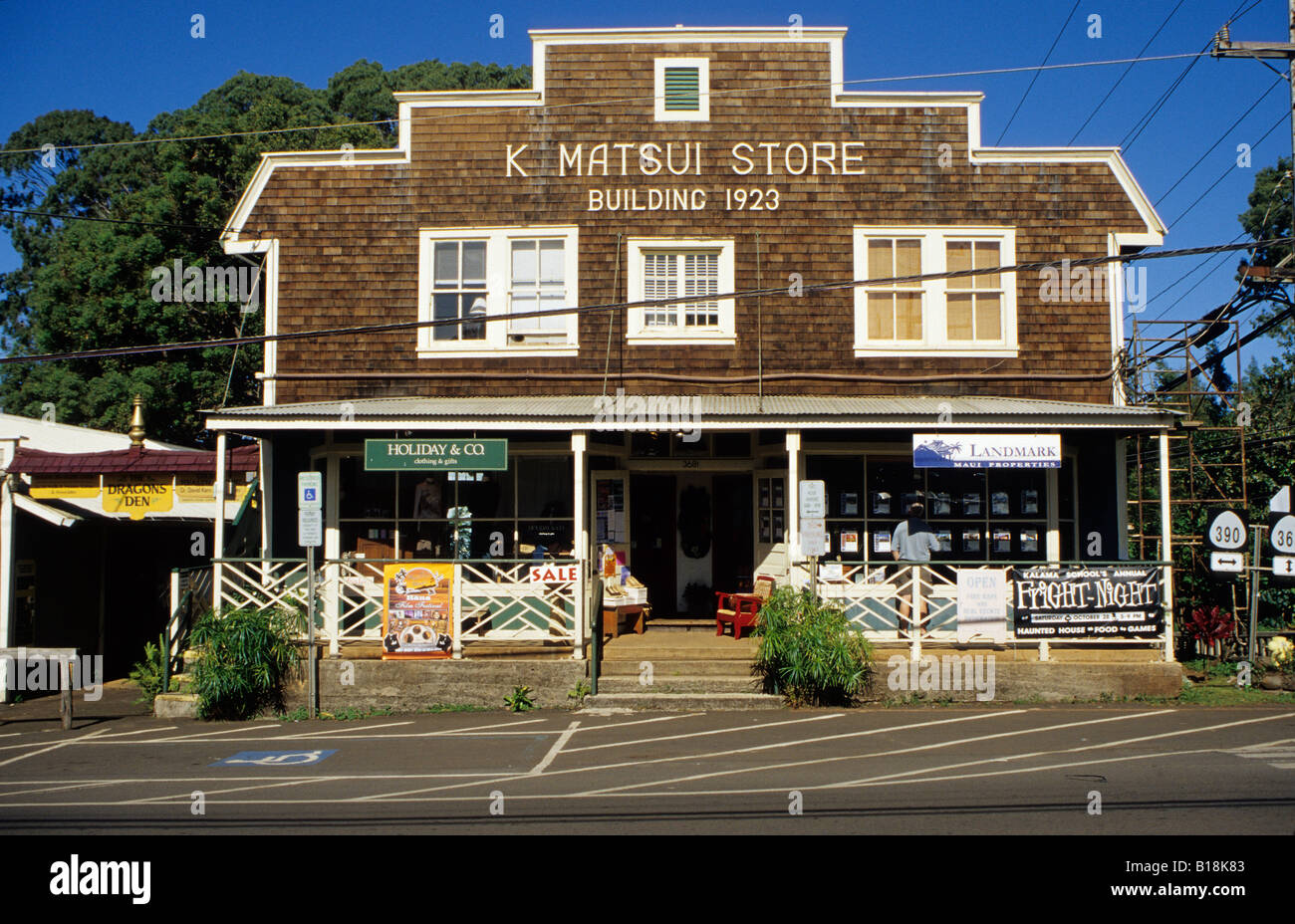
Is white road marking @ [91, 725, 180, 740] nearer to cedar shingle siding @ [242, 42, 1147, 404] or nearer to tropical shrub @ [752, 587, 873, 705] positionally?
cedar shingle siding @ [242, 42, 1147, 404]

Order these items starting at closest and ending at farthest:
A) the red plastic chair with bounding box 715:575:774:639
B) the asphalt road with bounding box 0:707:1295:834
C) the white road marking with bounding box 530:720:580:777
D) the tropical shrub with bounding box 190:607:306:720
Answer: the asphalt road with bounding box 0:707:1295:834, the white road marking with bounding box 530:720:580:777, the tropical shrub with bounding box 190:607:306:720, the red plastic chair with bounding box 715:575:774:639

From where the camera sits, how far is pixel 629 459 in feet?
51.0

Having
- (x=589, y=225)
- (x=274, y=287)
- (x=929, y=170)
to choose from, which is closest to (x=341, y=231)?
(x=274, y=287)

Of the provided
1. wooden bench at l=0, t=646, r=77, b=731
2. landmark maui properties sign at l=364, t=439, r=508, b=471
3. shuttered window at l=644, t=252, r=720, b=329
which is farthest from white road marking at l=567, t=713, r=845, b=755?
wooden bench at l=0, t=646, r=77, b=731

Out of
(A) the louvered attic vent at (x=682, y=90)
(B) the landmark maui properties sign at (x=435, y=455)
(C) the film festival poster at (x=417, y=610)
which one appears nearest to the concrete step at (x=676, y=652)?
(C) the film festival poster at (x=417, y=610)

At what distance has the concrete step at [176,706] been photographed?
12727mm

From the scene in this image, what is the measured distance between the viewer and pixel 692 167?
15.5m

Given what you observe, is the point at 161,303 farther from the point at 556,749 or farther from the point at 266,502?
the point at 556,749

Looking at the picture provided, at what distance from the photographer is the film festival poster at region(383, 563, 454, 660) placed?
12969mm

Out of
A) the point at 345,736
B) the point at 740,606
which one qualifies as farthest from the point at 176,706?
the point at 740,606

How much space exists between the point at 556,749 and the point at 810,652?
3.39m

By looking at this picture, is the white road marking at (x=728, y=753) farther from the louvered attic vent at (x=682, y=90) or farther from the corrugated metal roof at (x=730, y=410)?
the louvered attic vent at (x=682, y=90)

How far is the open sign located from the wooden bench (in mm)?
5812
